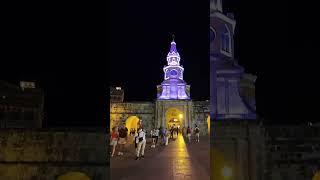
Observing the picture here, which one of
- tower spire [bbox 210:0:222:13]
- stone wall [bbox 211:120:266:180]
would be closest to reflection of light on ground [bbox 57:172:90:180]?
stone wall [bbox 211:120:266:180]

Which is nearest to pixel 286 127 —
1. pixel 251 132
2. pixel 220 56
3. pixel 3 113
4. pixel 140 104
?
pixel 251 132

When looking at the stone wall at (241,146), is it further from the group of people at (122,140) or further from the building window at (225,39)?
the building window at (225,39)

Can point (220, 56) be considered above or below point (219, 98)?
above

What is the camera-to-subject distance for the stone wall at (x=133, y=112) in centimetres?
3216

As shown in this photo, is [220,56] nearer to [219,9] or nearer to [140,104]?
[219,9]

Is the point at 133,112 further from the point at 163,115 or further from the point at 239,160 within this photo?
the point at 239,160

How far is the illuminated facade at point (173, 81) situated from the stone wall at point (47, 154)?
25.3 m

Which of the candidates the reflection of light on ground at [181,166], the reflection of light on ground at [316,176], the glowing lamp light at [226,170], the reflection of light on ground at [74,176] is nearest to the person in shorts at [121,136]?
the reflection of light on ground at [181,166]

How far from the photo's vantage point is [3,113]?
34.2 ft

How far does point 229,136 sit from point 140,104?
23740mm

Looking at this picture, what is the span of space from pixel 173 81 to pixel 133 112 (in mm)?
5684

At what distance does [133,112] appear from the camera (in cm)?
3241

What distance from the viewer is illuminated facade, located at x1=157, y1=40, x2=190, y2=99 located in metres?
34.9

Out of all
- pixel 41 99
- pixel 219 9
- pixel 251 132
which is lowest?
pixel 251 132
